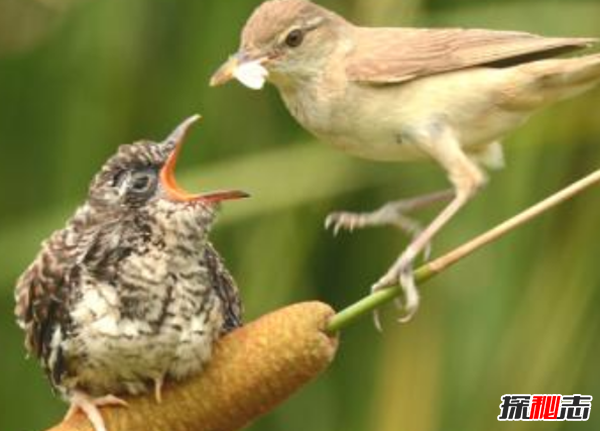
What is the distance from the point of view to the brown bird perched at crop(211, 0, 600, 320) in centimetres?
377

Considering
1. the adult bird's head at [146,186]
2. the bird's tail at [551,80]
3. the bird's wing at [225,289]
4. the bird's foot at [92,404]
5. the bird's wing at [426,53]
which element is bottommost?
A: the bird's foot at [92,404]

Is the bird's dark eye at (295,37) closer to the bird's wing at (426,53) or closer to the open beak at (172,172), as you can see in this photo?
the bird's wing at (426,53)

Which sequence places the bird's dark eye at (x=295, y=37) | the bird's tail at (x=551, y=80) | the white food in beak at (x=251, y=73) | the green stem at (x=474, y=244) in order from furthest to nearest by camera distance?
the bird's dark eye at (x=295, y=37) < the bird's tail at (x=551, y=80) < the white food in beak at (x=251, y=73) < the green stem at (x=474, y=244)

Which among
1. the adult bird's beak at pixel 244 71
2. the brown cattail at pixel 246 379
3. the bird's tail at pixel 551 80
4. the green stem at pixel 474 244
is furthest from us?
the bird's tail at pixel 551 80

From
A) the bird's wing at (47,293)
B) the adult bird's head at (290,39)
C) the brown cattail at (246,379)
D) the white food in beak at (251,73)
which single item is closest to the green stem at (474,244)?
the brown cattail at (246,379)

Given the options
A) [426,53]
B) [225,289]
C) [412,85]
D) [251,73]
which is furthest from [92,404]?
[426,53]

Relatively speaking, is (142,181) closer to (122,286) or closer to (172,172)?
(172,172)

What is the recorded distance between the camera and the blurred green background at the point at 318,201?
4.30m

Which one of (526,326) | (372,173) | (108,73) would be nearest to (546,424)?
(526,326)

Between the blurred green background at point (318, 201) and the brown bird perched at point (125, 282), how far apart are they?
793 mm

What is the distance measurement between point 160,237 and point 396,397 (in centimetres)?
97

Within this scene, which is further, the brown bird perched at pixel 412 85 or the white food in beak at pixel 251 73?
the brown bird perched at pixel 412 85

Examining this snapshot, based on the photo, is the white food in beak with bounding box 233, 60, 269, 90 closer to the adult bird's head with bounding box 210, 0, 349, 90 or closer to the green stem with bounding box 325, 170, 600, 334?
the adult bird's head with bounding box 210, 0, 349, 90

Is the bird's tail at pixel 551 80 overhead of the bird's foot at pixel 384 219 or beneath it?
overhead
